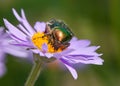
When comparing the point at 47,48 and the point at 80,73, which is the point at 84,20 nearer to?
the point at 80,73

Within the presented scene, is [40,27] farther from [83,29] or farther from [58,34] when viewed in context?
[83,29]

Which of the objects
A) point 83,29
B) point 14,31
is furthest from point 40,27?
point 83,29

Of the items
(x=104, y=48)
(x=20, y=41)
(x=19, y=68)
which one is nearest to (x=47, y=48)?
(x=20, y=41)

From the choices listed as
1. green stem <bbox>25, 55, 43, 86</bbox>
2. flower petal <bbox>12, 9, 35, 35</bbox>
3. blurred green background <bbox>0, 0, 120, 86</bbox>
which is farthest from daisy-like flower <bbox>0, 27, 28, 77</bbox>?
blurred green background <bbox>0, 0, 120, 86</bbox>

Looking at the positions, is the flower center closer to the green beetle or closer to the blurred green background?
the green beetle

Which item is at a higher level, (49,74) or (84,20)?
(84,20)

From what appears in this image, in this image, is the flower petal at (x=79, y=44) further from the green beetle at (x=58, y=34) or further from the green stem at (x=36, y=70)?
the green stem at (x=36, y=70)

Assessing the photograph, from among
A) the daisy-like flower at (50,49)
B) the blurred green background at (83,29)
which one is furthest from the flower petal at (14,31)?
the blurred green background at (83,29)
